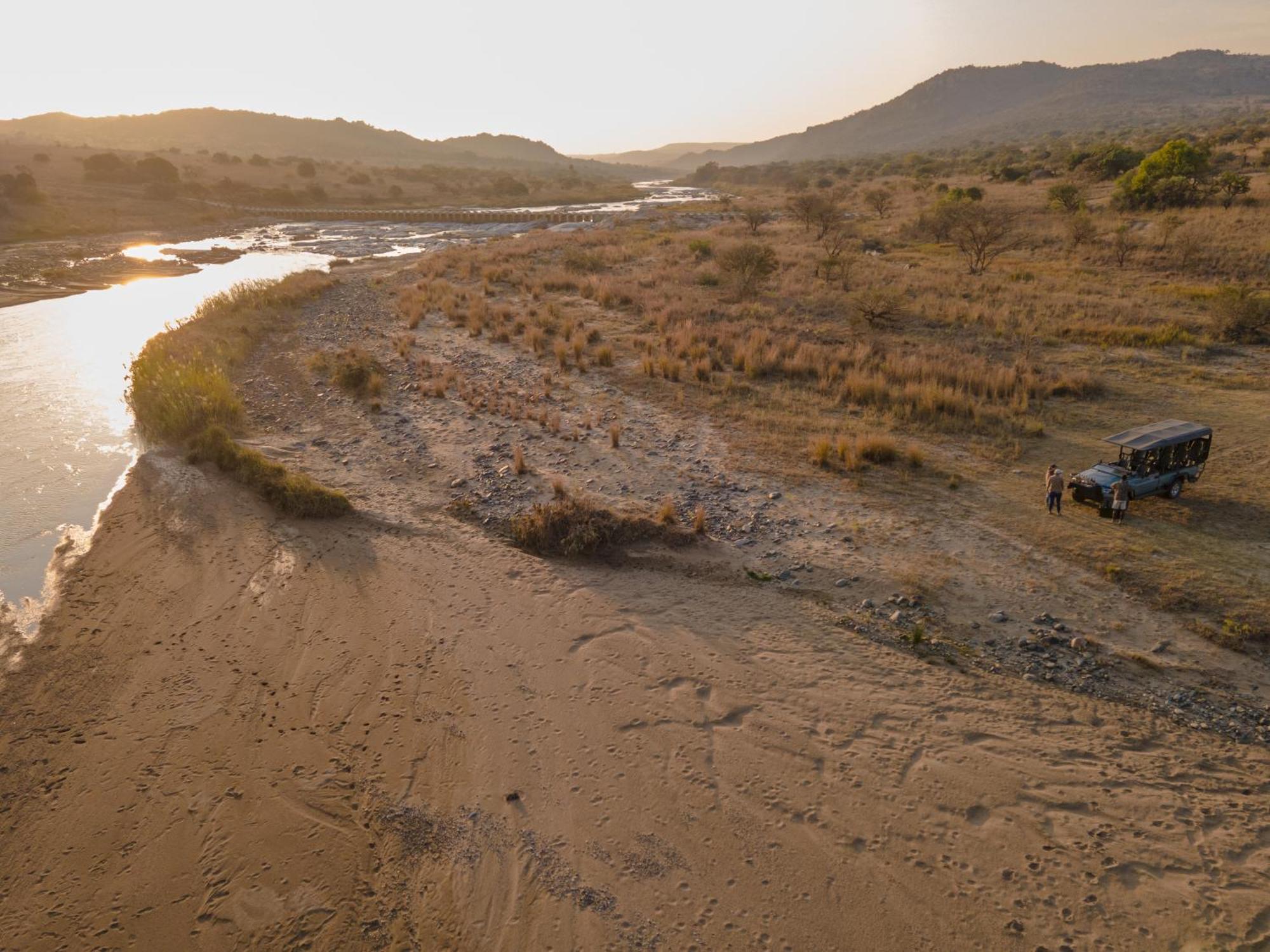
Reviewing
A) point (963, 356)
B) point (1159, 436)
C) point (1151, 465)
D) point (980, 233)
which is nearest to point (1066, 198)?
point (980, 233)

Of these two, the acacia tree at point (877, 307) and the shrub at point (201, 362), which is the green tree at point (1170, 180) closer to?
the acacia tree at point (877, 307)

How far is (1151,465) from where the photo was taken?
1204 centimetres

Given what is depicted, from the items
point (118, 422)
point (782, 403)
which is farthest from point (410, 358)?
point (782, 403)

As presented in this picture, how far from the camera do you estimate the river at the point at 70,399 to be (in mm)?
12734


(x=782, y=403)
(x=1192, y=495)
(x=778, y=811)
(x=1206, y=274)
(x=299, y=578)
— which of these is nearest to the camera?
(x=778, y=811)

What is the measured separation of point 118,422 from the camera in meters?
18.4

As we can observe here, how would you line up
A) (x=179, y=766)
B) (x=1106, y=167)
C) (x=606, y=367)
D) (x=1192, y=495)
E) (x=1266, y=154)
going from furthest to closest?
(x=1106, y=167)
(x=1266, y=154)
(x=606, y=367)
(x=1192, y=495)
(x=179, y=766)

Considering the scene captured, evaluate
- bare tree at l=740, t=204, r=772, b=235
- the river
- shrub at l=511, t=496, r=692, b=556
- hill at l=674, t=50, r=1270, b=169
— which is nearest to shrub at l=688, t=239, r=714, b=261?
bare tree at l=740, t=204, r=772, b=235

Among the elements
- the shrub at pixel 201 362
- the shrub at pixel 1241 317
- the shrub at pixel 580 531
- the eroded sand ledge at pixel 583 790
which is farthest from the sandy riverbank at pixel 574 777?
the shrub at pixel 1241 317

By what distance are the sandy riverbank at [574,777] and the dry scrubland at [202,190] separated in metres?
57.9

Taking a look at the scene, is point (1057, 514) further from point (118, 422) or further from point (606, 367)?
point (118, 422)

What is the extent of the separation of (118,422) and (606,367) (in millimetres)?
13254

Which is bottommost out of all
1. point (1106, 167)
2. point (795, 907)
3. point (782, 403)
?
point (795, 907)

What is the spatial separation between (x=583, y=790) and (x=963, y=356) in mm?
17852
